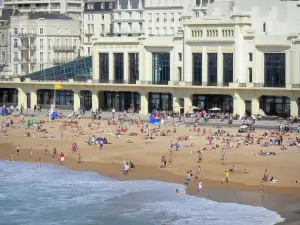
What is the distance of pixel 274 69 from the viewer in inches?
3629

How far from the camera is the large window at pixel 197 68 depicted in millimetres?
97250

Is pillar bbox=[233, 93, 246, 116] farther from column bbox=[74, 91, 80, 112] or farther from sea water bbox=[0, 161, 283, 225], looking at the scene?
sea water bbox=[0, 161, 283, 225]

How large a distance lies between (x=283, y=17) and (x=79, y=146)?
2960 cm

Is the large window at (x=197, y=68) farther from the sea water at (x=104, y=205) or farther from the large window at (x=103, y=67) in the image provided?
the sea water at (x=104, y=205)

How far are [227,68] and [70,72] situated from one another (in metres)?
22.3

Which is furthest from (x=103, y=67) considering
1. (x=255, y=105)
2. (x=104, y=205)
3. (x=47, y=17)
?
(x=104, y=205)

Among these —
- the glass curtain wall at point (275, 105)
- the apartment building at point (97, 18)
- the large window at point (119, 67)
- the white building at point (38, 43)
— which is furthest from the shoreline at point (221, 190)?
the apartment building at point (97, 18)

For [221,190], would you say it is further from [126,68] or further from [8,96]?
[8,96]

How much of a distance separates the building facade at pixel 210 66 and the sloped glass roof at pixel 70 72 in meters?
0.16

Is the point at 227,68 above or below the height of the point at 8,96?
above

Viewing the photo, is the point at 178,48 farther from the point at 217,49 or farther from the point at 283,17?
the point at 283,17

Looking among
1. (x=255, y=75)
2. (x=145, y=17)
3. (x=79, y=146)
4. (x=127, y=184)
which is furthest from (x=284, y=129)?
(x=145, y=17)

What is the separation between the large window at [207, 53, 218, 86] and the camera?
9594 centimetres

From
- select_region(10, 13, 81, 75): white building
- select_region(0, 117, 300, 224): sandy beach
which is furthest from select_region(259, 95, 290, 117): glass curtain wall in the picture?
select_region(10, 13, 81, 75): white building
